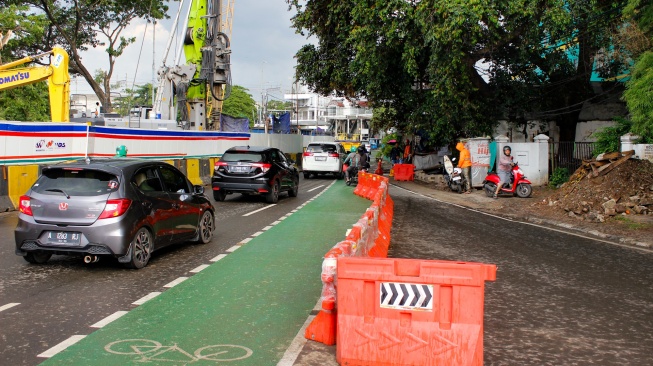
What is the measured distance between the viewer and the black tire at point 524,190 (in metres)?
20.8

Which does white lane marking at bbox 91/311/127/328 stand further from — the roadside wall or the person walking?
the person walking

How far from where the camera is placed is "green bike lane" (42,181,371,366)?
5.10 m

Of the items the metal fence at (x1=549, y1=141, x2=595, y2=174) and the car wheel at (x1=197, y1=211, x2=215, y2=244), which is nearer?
the car wheel at (x1=197, y1=211, x2=215, y2=244)

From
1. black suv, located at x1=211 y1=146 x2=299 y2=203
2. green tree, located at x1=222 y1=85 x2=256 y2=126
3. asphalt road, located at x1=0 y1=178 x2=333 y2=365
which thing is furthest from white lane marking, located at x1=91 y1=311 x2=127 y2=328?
green tree, located at x1=222 y1=85 x2=256 y2=126

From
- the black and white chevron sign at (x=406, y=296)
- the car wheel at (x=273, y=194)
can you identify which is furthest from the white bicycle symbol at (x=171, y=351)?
the car wheel at (x=273, y=194)

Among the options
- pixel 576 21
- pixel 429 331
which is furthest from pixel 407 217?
pixel 576 21

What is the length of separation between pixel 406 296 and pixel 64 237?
17.5 feet

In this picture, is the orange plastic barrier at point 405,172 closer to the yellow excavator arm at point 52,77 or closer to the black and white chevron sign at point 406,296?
the yellow excavator arm at point 52,77

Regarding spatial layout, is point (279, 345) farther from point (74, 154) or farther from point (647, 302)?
point (74, 154)

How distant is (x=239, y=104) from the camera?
4218 inches

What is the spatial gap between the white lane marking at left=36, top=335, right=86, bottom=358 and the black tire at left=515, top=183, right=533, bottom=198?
17.8 meters

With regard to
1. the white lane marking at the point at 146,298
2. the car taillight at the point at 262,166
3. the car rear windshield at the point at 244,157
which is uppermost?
the car rear windshield at the point at 244,157

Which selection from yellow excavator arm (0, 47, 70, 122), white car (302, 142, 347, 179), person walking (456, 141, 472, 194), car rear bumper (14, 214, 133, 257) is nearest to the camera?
car rear bumper (14, 214, 133, 257)

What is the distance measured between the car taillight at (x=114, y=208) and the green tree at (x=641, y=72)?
11179mm
